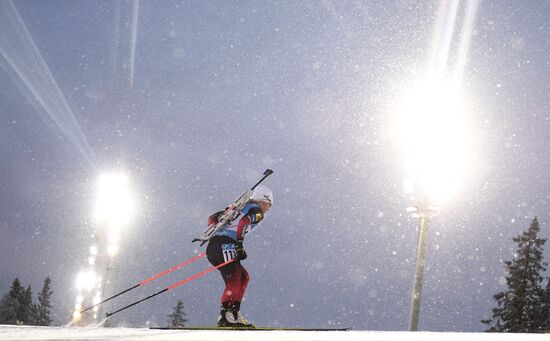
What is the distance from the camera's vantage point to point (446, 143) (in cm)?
1264

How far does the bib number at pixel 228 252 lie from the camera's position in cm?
885

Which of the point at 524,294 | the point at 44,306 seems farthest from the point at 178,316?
the point at 524,294

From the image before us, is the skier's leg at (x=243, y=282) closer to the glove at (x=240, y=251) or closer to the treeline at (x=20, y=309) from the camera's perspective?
the glove at (x=240, y=251)

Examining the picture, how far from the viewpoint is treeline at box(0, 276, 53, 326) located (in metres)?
62.8

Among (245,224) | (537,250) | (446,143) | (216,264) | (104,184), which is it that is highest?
(537,250)

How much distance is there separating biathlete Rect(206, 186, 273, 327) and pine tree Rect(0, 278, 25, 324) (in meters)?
59.6

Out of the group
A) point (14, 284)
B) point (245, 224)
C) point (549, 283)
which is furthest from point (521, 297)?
point (14, 284)

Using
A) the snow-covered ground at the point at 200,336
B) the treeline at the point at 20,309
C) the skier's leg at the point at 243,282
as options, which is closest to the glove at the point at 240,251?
the skier's leg at the point at 243,282

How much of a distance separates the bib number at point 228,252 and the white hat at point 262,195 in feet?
3.15

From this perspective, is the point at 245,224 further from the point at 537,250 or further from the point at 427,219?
the point at 537,250

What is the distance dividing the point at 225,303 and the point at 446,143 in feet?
21.6

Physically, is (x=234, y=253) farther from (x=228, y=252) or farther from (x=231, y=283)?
(x=231, y=283)

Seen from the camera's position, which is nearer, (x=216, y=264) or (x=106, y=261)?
(x=216, y=264)

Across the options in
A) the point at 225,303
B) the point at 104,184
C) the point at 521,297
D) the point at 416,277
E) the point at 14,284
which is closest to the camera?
the point at 225,303
